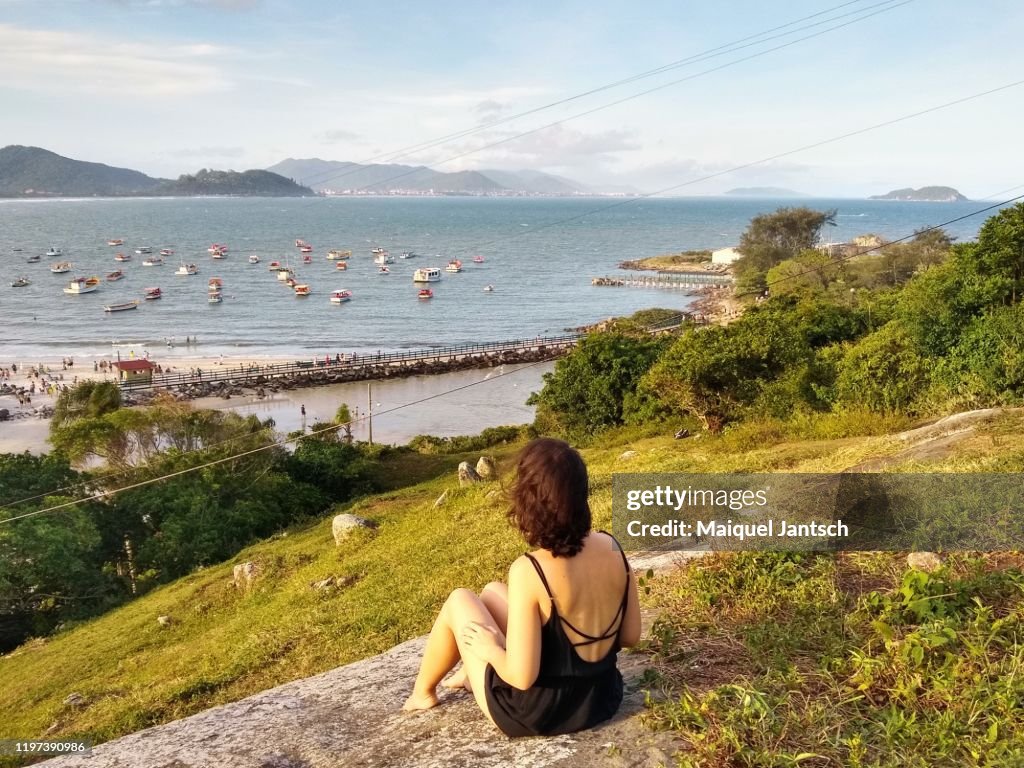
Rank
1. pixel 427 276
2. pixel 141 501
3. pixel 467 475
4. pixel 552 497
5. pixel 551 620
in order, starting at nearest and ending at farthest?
pixel 552 497, pixel 551 620, pixel 467 475, pixel 141 501, pixel 427 276

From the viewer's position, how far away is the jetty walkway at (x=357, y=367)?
3806 cm

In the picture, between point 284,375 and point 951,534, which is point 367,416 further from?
point 951,534

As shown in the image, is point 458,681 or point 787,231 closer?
point 458,681

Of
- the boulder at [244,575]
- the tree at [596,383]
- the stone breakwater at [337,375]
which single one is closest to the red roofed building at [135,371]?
the stone breakwater at [337,375]

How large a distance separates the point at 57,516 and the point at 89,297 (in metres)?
62.8

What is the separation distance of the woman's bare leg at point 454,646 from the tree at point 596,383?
17.7m

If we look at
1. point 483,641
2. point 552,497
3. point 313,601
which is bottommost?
point 313,601

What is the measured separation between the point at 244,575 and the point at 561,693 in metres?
9.87

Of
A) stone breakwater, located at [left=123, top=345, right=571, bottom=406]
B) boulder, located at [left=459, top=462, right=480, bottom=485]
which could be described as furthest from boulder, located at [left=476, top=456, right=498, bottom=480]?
stone breakwater, located at [left=123, top=345, right=571, bottom=406]

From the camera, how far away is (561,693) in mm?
3242

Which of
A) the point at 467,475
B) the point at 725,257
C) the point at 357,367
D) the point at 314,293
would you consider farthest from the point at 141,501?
the point at 725,257

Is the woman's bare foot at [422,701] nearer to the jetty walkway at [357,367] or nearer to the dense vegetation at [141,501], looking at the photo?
the dense vegetation at [141,501]

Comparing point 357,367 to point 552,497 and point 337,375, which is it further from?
point 552,497

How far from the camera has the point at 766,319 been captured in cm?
1877
